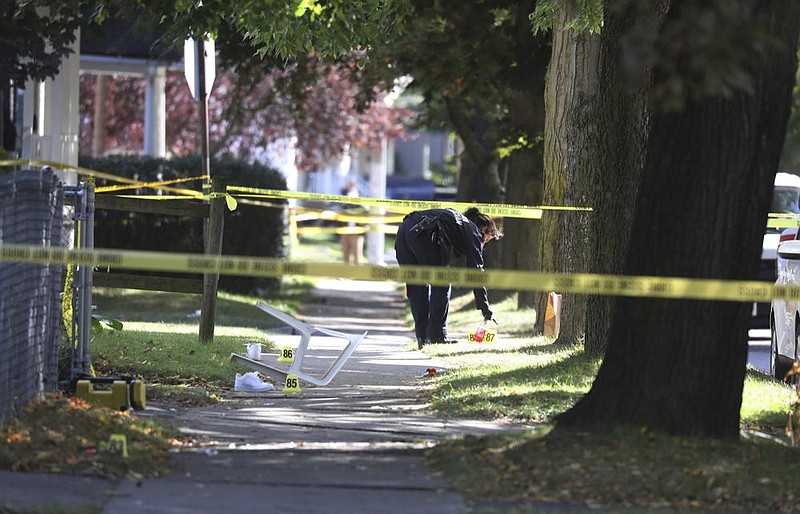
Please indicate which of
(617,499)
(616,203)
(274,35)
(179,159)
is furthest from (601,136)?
(179,159)

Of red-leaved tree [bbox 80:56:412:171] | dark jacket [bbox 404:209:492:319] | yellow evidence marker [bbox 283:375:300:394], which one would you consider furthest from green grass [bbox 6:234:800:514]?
red-leaved tree [bbox 80:56:412:171]

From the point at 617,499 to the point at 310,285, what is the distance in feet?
66.2

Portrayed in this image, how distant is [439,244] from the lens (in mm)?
13367

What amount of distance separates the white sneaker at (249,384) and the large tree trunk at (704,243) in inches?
138

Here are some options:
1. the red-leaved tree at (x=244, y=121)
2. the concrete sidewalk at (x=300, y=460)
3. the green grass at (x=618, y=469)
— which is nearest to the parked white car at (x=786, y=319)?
the green grass at (x=618, y=469)

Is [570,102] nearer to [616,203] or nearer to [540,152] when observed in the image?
[616,203]

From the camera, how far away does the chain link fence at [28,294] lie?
7531mm

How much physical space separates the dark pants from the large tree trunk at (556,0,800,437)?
19.2ft

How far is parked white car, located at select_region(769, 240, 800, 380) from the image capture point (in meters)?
11.8

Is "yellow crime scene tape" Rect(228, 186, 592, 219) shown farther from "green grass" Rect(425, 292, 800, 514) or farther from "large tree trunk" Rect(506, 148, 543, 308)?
"green grass" Rect(425, 292, 800, 514)

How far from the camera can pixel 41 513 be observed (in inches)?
231

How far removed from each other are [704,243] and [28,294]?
12.2 ft

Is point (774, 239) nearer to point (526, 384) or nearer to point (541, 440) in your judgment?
point (526, 384)

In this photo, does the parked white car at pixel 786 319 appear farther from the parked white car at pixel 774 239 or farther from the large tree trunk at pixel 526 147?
the large tree trunk at pixel 526 147
